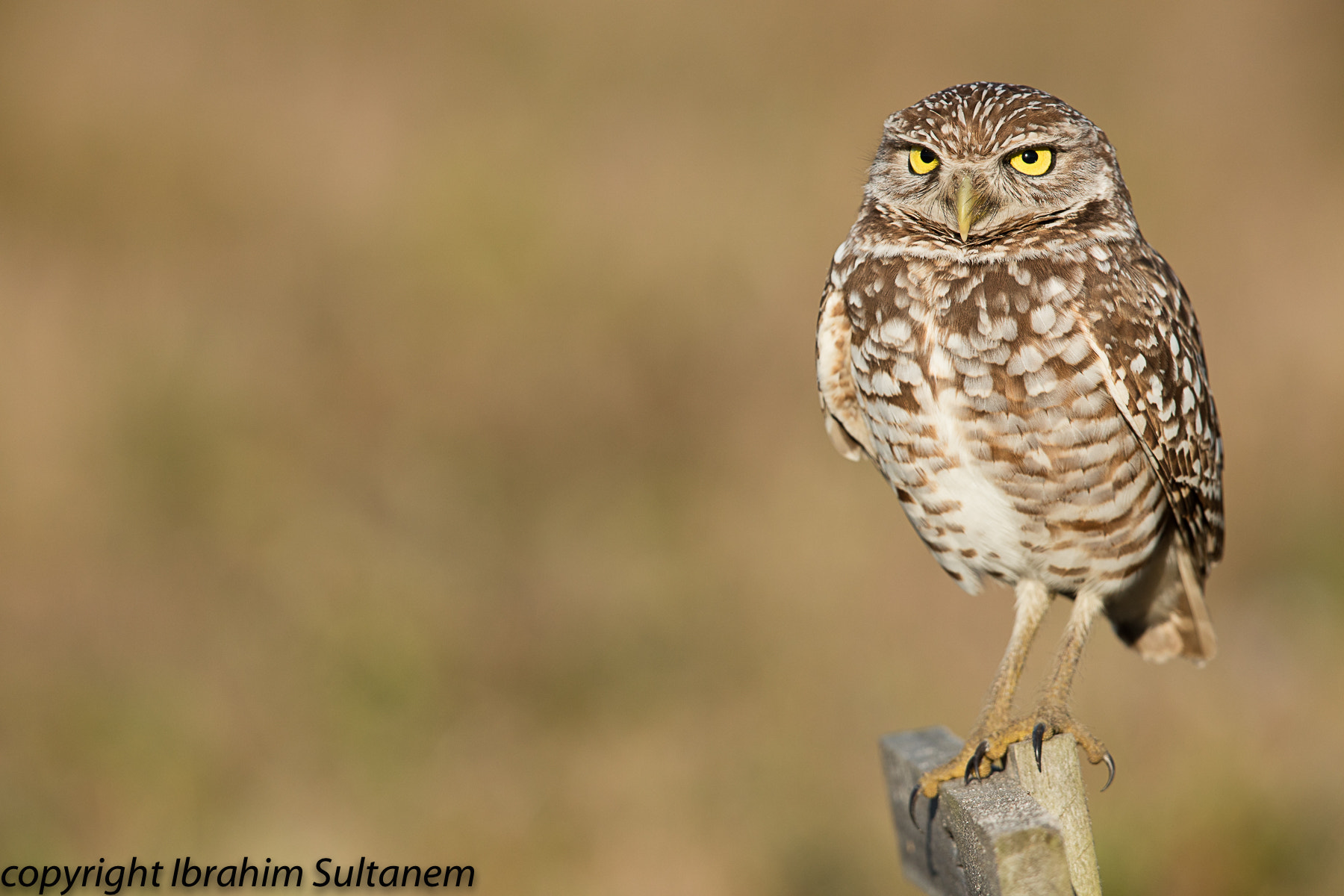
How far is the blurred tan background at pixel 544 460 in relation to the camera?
4.11 meters

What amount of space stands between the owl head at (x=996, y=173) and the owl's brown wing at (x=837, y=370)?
199 millimetres

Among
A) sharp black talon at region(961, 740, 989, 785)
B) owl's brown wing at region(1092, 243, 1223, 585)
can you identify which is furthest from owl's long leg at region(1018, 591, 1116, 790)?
owl's brown wing at region(1092, 243, 1223, 585)

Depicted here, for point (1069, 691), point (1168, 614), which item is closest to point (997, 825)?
point (1069, 691)

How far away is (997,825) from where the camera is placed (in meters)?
1.67

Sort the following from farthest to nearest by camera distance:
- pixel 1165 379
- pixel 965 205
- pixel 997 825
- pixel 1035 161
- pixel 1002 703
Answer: pixel 1002 703 → pixel 1165 379 → pixel 1035 161 → pixel 965 205 → pixel 997 825

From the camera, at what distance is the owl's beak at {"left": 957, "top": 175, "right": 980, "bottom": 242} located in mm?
2225

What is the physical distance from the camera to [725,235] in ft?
22.9

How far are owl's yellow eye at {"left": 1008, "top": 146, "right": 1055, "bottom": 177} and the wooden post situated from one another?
110cm

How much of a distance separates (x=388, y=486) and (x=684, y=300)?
6.81 feet

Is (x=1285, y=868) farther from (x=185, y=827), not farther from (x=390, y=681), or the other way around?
(x=185, y=827)

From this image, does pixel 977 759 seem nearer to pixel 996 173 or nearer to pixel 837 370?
pixel 837 370

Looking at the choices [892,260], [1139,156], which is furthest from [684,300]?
[892,260]

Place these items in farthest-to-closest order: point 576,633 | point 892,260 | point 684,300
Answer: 1. point 684,300
2. point 576,633
3. point 892,260

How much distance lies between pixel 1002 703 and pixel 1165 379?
0.78 m
